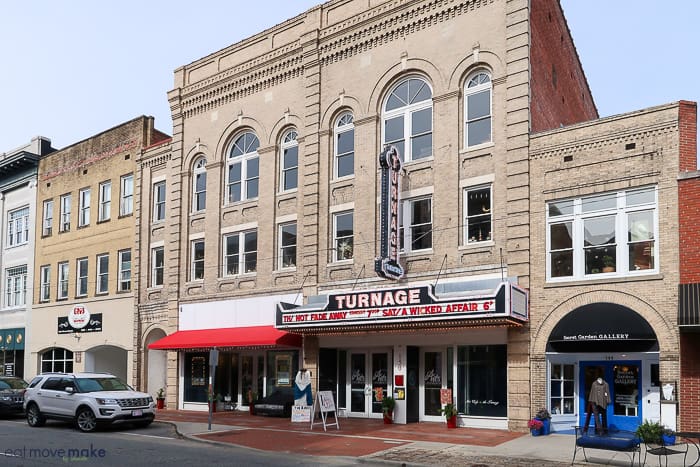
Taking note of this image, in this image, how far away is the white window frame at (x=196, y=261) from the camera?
29203 mm

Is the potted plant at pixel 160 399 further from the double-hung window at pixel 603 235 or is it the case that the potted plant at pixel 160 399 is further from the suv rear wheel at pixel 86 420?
the double-hung window at pixel 603 235

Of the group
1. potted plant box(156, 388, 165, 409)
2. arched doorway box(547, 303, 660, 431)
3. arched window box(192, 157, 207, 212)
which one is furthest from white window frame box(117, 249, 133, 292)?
arched doorway box(547, 303, 660, 431)

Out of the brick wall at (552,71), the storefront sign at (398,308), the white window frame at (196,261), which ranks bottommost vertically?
the storefront sign at (398,308)

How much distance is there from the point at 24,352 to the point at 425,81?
83.0 feet

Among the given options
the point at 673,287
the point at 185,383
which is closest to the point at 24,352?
the point at 185,383

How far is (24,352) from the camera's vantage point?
37750 millimetres

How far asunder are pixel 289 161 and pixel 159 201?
24.5 ft

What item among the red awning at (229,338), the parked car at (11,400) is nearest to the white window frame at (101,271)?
the red awning at (229,338)

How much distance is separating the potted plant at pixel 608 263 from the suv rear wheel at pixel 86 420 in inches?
545

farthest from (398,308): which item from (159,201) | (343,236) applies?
(159,201)

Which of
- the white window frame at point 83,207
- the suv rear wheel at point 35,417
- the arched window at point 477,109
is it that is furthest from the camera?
the white window frame at point 83,207

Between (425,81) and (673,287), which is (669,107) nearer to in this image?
(673,287)

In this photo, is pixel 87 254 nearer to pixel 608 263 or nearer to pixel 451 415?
pixel 451 415

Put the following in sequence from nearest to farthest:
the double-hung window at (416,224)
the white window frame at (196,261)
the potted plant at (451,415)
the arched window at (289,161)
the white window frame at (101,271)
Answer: the potted plant at (451,415), the double-hung window at (416,224), the arched window at (289,161), the white window frame at (196,261), the white window frame at (101,271)
